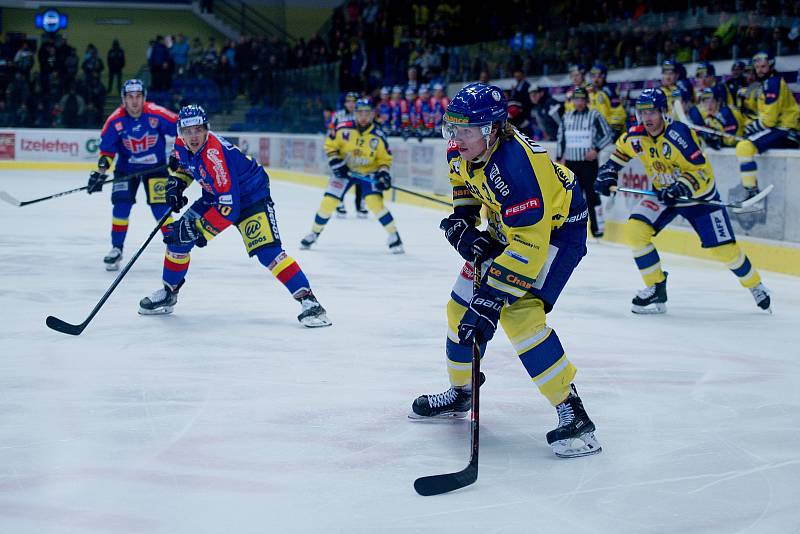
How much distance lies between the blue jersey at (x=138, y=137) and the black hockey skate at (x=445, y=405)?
4157mm

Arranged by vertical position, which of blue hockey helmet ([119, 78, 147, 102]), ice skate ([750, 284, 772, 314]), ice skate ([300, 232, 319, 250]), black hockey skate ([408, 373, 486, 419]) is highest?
blue hockey helmet ([119, 78, 147, 102])

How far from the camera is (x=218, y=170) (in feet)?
16.1

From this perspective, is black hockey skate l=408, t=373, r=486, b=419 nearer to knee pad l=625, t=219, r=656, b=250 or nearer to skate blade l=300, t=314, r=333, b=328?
skate blade l=300, t=314, r=333, b=328

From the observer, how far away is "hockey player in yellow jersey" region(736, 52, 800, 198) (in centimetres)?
774

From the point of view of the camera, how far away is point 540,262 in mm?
2928

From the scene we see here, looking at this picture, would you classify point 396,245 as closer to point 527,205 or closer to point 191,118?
point 191,118

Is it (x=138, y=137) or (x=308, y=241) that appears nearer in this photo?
(x=138, y=137)

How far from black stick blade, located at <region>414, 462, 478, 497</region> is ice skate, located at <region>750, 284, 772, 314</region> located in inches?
138

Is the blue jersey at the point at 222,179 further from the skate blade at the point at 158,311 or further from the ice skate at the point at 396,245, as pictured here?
the ice skate at the point at 396,245

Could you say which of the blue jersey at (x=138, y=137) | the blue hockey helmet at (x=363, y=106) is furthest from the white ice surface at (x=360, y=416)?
the blue hockey helmet at (x=363, y=106)

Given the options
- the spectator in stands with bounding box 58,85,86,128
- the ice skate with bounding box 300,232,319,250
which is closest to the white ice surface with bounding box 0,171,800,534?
the ice skate with bounding box 300,232,319,250

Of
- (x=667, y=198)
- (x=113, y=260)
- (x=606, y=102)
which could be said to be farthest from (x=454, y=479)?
(x=606, y=102)

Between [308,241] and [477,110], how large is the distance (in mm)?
5874

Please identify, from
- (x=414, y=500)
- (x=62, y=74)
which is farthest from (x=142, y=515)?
(x=62, y=74)
